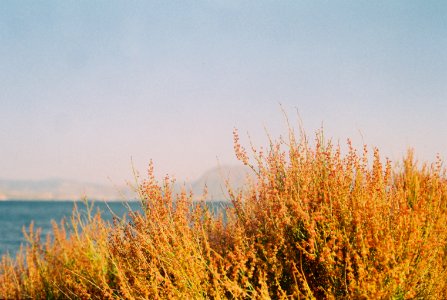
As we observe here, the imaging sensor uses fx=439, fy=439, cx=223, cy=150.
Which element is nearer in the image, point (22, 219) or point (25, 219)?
point (25, 219)

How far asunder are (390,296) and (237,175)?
2.06 metres

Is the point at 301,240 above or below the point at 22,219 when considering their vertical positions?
above

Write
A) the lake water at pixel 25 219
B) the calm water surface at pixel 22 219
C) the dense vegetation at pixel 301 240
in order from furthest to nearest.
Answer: the calm water surface at pixel 22 219
the lake water at pixel 25 219
the dense vegetation at pixel 301 240

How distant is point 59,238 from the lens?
22.2ft

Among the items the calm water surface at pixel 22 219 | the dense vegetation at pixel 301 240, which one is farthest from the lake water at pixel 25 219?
the dense vegetation at pixel 301 240

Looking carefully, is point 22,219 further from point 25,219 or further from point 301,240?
point 301,240

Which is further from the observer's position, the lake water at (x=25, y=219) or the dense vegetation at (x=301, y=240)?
the lake water at (x=25, y=219)

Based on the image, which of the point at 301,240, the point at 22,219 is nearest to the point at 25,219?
the point at 22,219

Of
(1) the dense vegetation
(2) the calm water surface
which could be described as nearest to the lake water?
(2) the calm water surface

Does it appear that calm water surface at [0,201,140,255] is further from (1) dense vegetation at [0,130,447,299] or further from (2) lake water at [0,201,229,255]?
(1) dense vegetation at [0,130,447,299]

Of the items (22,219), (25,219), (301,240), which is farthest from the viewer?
(22,219)

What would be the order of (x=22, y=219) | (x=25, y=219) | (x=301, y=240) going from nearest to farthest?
(x=301, y=240)
(x=25, y=219)
(x=22, y=219)

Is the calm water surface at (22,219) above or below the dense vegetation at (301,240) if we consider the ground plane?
below

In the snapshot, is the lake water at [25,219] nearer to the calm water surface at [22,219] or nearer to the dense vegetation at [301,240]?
the calm water surface at [22,219]
